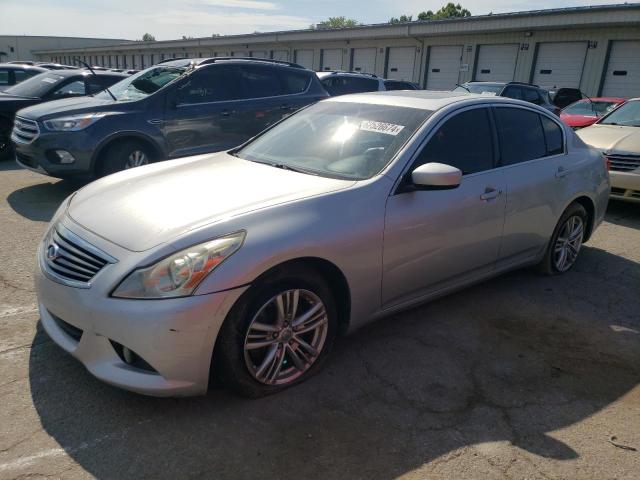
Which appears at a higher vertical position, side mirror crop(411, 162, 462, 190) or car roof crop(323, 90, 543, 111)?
car roof crop(323, 90, 543, 111)

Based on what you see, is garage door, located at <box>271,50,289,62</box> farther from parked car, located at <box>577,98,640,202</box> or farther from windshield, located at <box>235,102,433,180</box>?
windshield, located at <box>235,102,433,180</box>

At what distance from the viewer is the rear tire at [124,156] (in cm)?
675

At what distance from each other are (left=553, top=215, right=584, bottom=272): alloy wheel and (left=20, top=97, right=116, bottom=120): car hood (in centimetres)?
562

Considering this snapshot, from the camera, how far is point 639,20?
59.6 feet

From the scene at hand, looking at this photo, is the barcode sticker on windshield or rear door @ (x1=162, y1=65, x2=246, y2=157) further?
rear door @ (x1=162, y1=65, x2=246, y2=157)

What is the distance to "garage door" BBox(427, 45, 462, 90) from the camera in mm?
25188

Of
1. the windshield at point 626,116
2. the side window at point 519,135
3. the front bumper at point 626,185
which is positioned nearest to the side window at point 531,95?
the windshield at point 626,116

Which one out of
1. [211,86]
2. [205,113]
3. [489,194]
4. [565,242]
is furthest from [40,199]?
[565,242]

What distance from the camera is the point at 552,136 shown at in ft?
15.5

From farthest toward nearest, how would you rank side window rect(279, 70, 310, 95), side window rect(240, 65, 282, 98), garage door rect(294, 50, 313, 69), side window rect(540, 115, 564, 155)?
Result: garage door rect(294, 50, 313, 69) → side window rect(279, 70, 310, 95) → side window rect(240, 65, 282, 98) → side window rect(540, 115, 564, 155)

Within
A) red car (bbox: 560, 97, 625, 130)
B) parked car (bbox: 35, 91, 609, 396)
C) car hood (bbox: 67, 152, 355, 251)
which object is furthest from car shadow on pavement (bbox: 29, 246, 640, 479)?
red car (bbox: 560, 97, 625, 130)

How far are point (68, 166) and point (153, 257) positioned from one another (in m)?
4.77

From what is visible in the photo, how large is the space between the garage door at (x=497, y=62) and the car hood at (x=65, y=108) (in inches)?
806

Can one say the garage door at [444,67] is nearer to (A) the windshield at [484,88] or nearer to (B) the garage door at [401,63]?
(B) the garage door at [401,63]
